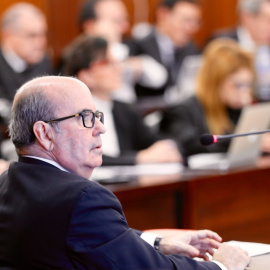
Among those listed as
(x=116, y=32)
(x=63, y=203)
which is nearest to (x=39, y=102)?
(x=63, y=203)

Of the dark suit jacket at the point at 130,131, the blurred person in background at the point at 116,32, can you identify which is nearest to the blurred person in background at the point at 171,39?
the blurred person in background at the point at 116,32

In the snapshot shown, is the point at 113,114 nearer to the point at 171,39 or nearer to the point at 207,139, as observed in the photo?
the point at 207,139

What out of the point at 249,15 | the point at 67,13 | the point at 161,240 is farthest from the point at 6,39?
the point at 161,240

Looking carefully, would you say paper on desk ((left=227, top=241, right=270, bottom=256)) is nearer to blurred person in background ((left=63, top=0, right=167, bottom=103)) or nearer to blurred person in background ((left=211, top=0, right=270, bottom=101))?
blurred person in background ((left=63, top=0, right=167, bottom=103))

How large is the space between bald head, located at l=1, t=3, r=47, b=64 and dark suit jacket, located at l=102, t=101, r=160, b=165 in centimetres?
142

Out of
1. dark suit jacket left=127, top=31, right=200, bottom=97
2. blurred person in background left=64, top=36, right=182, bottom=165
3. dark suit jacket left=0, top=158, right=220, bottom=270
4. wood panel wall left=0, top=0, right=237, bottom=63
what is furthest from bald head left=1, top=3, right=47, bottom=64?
→ dark suit jacket left=0, top=158, right=220, bottom=270

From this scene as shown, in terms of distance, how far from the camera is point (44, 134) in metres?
1.92

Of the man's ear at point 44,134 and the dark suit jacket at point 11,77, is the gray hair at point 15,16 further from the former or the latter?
the man's ear at point 44,134

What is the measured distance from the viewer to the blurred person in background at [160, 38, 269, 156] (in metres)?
4.49

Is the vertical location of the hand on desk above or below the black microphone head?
below

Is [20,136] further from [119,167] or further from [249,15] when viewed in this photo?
Result: [249,15]

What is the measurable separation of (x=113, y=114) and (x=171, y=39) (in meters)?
2.76

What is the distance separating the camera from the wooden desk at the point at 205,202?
341cm

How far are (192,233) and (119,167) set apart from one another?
5.55 ft
